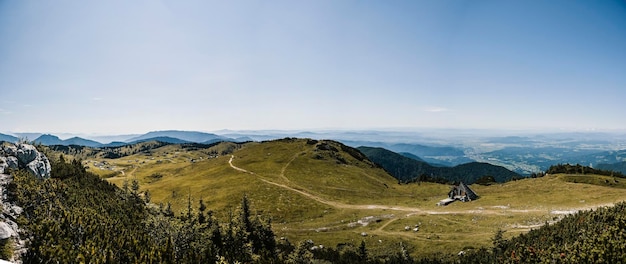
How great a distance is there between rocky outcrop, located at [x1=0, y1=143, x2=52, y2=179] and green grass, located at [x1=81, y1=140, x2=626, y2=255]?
3055 cm

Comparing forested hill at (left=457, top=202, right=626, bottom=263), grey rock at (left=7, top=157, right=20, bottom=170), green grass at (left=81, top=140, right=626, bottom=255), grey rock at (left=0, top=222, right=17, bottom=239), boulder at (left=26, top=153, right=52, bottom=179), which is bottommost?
green grass at (left=81, top=140, right=626, bottom=255)

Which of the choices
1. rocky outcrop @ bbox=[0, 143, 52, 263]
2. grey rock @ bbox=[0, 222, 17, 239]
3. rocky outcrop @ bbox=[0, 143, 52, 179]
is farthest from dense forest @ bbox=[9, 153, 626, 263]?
rocky outcrop @ bbox=[0, 143, 52, 179]

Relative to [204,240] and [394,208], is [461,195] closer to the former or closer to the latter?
[394,208]

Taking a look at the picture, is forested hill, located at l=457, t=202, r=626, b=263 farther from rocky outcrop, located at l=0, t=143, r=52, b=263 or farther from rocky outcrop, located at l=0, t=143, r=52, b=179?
rocky outcrop, located at l=0, t=143, r=52, b=179

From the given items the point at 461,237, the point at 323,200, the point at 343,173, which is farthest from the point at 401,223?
the point at 343,173

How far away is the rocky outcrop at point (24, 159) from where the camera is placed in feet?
174

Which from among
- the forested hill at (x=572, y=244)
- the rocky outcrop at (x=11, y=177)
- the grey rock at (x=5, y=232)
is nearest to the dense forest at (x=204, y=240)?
the forested hill at (x=572, y=244)

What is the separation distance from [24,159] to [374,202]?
89.2 m

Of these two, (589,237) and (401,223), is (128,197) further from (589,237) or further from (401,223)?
(589,237)

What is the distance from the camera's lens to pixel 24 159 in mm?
58750

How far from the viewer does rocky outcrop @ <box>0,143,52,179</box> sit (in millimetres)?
53128

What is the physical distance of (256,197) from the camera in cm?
10831

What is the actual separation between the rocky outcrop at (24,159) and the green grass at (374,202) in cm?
3055

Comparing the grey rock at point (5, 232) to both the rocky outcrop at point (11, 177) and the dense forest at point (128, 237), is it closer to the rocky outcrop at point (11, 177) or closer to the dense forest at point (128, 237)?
the rocky outcrop at point (11, 177)
